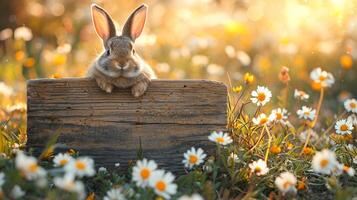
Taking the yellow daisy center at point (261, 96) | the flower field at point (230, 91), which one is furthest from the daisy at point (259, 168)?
the yellow daisy center at point (261, 96)

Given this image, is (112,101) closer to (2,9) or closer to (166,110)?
(166,110)

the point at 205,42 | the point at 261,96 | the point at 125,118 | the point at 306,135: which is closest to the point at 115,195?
the point at 125,118

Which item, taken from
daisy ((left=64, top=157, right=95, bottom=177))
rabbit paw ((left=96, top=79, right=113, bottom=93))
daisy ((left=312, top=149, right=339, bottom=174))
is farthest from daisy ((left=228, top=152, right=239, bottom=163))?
daisy ((left=64, top=157, right=95, bottom=177))

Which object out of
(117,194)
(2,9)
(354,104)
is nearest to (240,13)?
(2,9)

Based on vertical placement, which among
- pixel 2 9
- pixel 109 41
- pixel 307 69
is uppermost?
pixel 2 9

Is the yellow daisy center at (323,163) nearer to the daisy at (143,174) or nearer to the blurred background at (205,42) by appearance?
the daisy at (143,174)

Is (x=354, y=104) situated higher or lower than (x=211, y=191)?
higher

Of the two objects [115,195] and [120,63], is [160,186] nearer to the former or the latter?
[115,195]

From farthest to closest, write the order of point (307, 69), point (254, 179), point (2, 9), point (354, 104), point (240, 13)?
point (240, 13)
point (2, 9)
point (307, 69)
point (354, 104)
point (254, 179)
